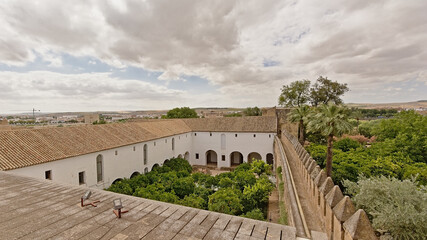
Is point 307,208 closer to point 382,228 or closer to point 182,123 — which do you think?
point 382,228

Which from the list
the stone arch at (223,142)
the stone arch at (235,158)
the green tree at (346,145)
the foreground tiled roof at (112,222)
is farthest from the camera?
the stone arch at (235,158)

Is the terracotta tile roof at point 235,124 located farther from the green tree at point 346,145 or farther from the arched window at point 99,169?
the arched window at point 99,169

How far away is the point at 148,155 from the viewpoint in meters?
Answer: 22.2

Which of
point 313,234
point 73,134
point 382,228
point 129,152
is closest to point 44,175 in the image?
point 73,134

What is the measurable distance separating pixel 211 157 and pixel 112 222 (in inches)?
1329

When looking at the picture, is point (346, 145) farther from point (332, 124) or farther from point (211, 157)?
point (211, 157)

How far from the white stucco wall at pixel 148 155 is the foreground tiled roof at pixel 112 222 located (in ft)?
31.0

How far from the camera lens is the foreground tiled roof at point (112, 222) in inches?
132

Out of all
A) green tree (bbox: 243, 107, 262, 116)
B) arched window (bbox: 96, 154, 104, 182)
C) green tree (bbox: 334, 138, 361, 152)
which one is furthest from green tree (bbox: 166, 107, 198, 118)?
arched window (bbox: 96, 154, 104, 182)

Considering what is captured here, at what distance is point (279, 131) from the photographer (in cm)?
3052

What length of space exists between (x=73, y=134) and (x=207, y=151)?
22505mm

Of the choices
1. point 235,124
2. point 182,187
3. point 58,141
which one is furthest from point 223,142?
point 58,141

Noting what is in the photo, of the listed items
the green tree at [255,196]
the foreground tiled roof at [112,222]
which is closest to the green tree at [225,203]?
the green tree at [255,196]

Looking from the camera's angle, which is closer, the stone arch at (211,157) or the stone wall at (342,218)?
the stone wall at (342,218)
